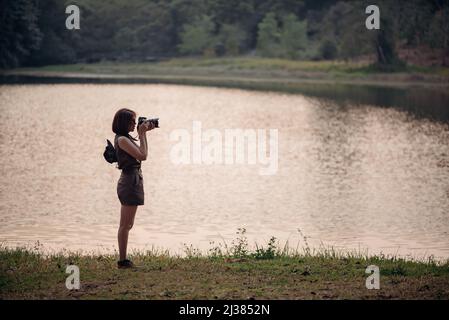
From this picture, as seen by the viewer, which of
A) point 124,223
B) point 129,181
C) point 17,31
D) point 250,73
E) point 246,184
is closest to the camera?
point 129,181

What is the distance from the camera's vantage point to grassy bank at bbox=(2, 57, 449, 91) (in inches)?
3533

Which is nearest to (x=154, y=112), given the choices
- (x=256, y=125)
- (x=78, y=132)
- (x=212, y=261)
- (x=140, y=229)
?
(x=256, y=125)

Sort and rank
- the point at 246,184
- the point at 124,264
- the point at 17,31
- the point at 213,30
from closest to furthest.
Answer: the point at 124,264, the point at 246,184, the point at 17,31, the point at 213,30

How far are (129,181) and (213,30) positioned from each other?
124177 mm

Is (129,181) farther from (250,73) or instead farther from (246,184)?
(250,73)

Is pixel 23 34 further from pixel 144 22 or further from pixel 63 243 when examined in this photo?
pixel 63 243

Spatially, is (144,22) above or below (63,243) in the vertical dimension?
above

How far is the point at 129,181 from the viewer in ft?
39.8

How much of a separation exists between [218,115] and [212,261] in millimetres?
40947

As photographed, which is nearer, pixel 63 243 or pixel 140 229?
pixel 63 243

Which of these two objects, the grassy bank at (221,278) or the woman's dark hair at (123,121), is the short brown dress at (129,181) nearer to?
the woman's dark hair at (123,121)

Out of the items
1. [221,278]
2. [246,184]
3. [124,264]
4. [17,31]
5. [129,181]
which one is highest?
[17,31]

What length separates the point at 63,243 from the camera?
18.2 meters

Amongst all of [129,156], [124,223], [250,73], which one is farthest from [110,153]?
[250,73]
